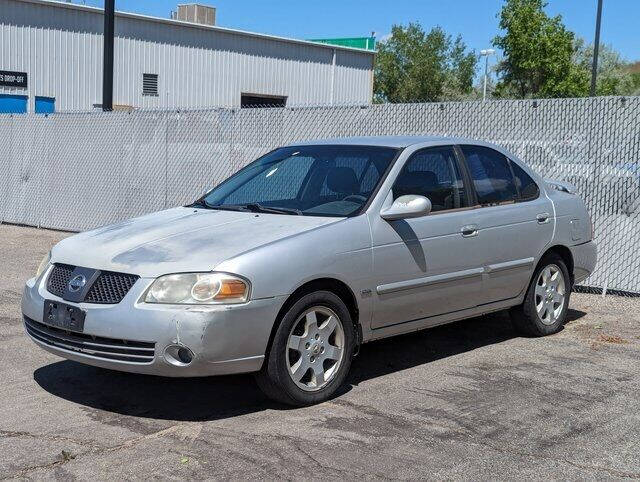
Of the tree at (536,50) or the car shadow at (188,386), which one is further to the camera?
the tree at (536,50)

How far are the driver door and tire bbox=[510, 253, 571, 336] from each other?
33.8 inches

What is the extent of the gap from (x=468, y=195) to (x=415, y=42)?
5331 cm

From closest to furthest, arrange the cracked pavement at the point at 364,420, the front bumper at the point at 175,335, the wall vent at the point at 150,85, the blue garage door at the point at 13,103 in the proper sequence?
the cracked pavement at the point at 364,420, the front bumper at the point at 175,335, the blue garage door at the point at 13,103, the wall vent at the point at 150,85

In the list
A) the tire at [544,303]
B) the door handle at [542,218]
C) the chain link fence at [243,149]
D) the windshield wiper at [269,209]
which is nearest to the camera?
the windshield wiper at [269,209]

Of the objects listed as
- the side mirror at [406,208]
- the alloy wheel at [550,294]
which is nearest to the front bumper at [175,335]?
the side mirror at [406,208]

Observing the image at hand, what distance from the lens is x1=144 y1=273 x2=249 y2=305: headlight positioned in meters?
5.13

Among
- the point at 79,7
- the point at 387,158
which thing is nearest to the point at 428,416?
the point at 387,158

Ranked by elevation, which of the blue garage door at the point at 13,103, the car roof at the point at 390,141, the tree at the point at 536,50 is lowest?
the car roof at the point at 390,141

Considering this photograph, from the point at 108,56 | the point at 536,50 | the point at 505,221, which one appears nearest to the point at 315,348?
the point at 505,221

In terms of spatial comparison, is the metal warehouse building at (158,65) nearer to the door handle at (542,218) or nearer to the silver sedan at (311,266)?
the silver sedan at (311,266)

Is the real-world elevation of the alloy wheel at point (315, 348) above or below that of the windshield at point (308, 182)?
below

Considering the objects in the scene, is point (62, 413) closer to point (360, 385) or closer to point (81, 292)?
point (81, 292)

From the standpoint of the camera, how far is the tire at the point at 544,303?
24.5 ft

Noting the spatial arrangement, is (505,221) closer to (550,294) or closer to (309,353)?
(550,294)
